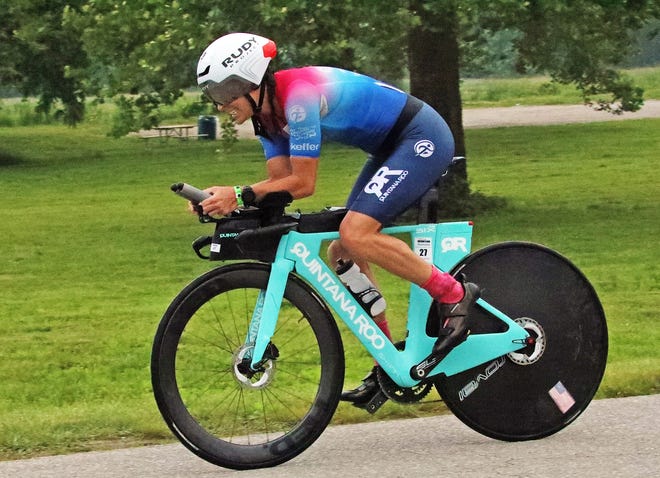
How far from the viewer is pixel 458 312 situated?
5281 mm

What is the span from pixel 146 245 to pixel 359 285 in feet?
41.7

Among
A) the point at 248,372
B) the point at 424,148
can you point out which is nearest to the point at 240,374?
the point at 248,372

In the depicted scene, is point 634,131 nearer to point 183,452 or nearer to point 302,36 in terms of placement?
point 302,36

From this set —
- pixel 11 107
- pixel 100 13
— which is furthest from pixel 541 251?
pixel 11 107

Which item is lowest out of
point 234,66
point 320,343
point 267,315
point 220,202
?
point 320,343

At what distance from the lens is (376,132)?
521cm

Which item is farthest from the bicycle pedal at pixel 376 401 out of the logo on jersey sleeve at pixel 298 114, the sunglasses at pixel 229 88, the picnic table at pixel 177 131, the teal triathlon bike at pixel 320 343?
the picnic table at pixel 177 131

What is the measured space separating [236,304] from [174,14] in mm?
11227

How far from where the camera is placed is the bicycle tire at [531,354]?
17.8ft

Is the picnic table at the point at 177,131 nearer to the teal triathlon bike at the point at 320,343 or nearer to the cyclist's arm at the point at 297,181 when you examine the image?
the teal triathlon bike at the point at 320,343

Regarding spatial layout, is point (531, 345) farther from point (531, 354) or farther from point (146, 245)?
point (146, 245)

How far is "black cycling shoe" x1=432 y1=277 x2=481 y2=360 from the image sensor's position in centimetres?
526

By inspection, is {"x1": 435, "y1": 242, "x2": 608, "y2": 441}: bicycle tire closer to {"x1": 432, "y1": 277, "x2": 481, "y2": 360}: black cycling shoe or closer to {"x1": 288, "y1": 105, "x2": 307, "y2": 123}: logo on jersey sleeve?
{"x1": 432, "y1": 277, "x2": 481, "y2": 360}: black cycling shoe

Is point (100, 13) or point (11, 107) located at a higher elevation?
point (100, 13)
